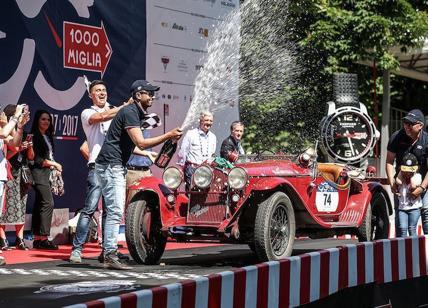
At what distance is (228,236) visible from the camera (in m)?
10.5

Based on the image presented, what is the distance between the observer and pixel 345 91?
17.6 m

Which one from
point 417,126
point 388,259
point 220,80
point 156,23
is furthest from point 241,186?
point 220,80

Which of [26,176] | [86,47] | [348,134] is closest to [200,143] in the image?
[86,47]

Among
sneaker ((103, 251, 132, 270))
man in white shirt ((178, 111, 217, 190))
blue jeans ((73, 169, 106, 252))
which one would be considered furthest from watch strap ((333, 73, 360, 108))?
sneaker ((103, 251, 132, 270))

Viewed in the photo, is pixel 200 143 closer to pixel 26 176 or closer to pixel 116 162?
pixel 26 176

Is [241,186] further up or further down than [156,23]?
further down

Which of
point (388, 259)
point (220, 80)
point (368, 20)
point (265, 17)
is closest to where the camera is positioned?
point (388, 259)

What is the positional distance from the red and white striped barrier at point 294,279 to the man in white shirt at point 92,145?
12.7 ft

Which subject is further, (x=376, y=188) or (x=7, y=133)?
(x=376, y=188)

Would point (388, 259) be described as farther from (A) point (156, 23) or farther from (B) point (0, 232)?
(A) point (156, 23)

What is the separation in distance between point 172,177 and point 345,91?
7.37m

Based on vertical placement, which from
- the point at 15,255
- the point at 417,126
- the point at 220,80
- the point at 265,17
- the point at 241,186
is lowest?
the point at 15,255

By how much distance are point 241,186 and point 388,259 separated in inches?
106

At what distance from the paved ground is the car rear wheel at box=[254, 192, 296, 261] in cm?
56
